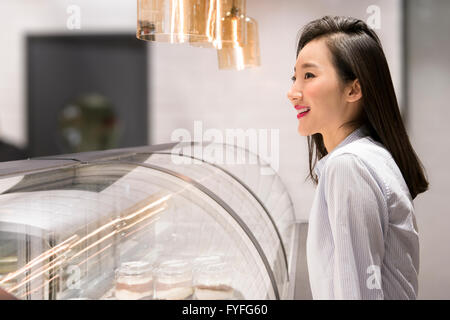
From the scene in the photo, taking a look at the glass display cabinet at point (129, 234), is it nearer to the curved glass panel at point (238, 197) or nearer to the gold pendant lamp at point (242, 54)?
the curved glass panel at point (238, 197)

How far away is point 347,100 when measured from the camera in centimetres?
96

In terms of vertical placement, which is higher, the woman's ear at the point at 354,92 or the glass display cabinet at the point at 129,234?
the woman's ear at the point at 354,92

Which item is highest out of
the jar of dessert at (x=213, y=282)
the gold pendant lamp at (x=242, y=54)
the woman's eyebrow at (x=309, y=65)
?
the gold pendant lamp at (x=242, y=54)

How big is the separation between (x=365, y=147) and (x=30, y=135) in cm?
370

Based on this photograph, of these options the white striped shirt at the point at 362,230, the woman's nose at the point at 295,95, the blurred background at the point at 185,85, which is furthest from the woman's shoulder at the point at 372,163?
the blurred background at the point at 185,85

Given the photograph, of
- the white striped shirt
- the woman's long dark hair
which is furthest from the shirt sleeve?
the woman's long dark hair

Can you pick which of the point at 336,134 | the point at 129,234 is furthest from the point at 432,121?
the point at 129,234

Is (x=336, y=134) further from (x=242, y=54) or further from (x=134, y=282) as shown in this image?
(x=242, y=54)

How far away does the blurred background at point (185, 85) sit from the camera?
3480mm

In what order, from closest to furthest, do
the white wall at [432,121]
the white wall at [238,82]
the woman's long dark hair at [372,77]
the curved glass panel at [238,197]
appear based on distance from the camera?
the woman's long dark hair at [372,77]
the curved glass panel at [238,197]
the white wall at [432,121]
the white wall at [238,82]

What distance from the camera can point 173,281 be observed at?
4.01 ft

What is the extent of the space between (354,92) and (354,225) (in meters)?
0.29

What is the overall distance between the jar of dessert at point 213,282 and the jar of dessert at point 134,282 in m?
0.12
